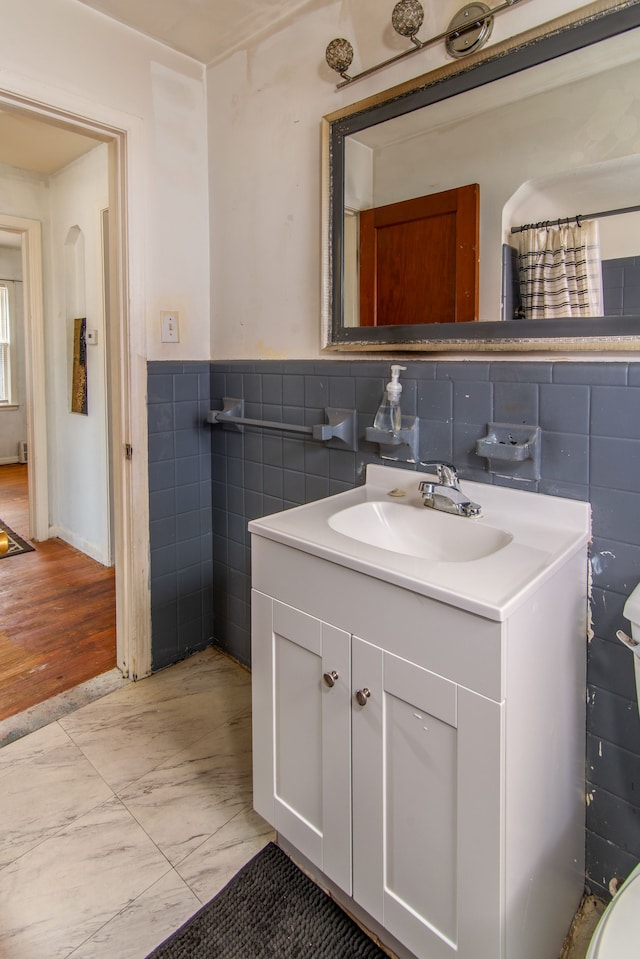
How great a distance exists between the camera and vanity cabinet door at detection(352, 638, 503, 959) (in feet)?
2.89

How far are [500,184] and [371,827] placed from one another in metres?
1.35

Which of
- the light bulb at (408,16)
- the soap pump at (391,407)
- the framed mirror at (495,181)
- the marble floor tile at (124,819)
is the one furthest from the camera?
the soap pump at (391,407)

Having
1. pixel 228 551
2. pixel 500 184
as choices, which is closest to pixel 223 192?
pixel 500 184

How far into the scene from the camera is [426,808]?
3.15 feet

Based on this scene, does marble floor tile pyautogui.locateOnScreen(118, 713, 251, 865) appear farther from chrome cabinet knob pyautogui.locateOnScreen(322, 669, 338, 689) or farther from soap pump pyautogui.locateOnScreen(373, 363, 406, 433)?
soap pump pyautogui.locateOnScreen(373, 363, 406, 433)

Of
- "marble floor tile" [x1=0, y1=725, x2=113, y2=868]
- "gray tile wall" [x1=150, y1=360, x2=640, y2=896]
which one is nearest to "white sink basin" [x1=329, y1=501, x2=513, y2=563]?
"gray tile wall" [x1=150, y1=360, x2=640, y2=896]

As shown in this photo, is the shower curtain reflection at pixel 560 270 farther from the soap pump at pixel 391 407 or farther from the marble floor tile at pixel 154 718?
the marble floor tile at pixel 154 718

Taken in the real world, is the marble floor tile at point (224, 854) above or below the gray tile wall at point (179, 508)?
below

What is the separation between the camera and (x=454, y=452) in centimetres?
137

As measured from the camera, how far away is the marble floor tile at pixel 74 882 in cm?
116

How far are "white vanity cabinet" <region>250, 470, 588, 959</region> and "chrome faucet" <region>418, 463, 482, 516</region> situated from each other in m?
0.04

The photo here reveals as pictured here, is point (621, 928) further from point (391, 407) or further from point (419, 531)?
point (391, 407)

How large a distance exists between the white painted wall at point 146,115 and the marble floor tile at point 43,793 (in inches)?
50.7

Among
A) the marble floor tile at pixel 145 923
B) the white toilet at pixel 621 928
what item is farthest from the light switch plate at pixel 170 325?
the white toilet at pixel 621 928
